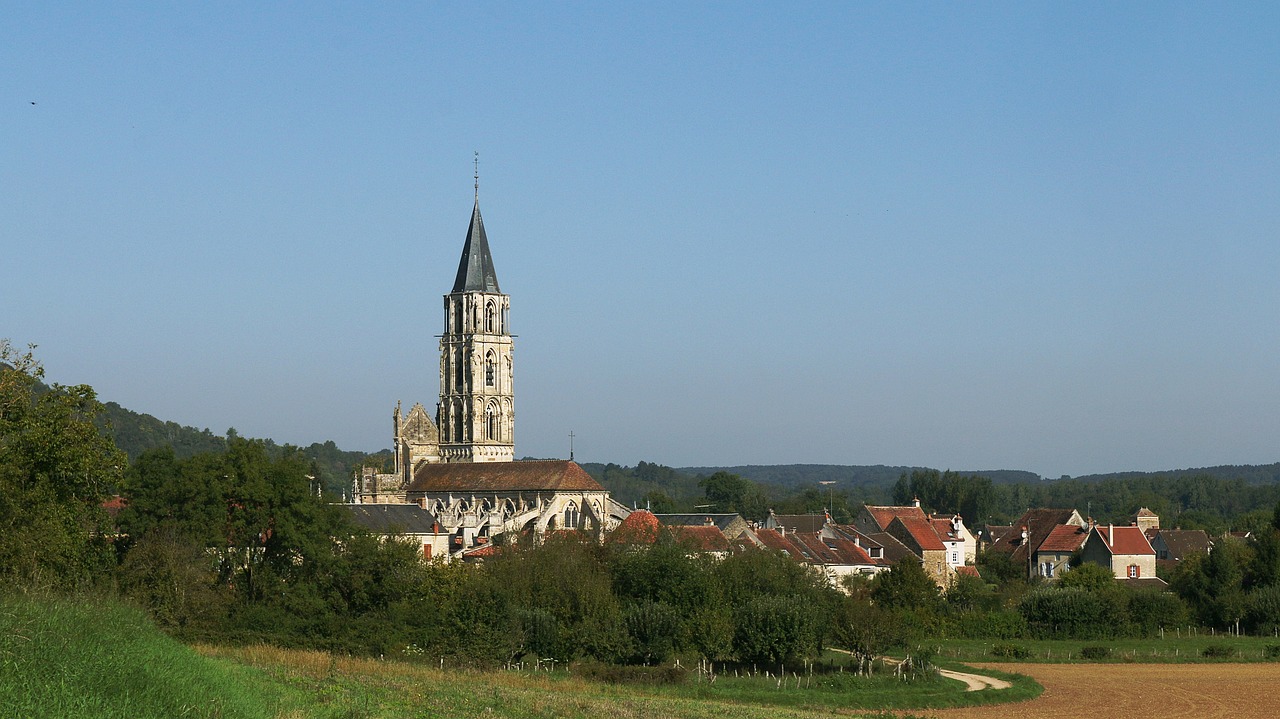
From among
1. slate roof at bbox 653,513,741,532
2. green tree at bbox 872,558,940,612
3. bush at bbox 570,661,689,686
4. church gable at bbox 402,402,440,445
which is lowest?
bush at bbox 570,661,689,686

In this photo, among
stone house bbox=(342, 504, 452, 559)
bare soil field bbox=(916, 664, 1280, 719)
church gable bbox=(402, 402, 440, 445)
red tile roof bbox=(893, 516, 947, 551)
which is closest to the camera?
bare soil field bbox=(916, 664, 1280, 719)

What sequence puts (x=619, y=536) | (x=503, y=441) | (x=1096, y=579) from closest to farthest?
(x=619, y=536) < (x=1096, y=579) < (x=503, y=441)

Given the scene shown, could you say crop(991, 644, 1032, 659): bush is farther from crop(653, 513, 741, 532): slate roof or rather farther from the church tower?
the church tower

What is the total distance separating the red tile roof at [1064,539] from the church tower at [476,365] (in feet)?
128

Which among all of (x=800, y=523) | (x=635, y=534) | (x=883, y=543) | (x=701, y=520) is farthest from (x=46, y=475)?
(x=800, y=523)

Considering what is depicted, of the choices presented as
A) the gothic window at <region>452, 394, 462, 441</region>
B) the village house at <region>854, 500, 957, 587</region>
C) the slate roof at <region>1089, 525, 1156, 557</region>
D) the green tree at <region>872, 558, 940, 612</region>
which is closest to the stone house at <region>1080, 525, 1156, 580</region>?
the slate roof at <region>1089, 525, 1156, 557</region>

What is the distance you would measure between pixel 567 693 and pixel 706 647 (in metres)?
11.5

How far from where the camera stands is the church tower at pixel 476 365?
107 meters

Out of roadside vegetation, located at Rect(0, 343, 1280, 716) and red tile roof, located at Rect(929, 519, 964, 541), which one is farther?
red tile roof, located at Rect(929, 519, 964, 541)

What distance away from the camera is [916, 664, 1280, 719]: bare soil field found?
37406 mm

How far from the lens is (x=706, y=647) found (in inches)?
1754

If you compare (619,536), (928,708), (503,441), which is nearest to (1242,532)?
(503,441)

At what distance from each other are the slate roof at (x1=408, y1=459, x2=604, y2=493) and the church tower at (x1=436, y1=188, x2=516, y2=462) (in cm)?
743

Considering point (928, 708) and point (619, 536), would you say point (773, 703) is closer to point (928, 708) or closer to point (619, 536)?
point (928, 708)
